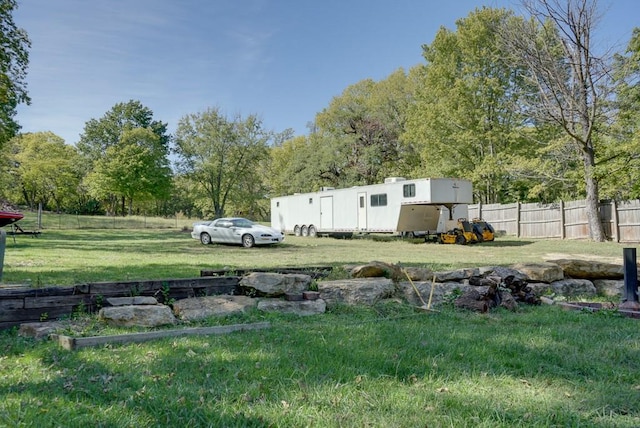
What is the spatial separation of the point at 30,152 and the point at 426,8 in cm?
4662

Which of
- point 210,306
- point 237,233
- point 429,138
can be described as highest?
point 429,138

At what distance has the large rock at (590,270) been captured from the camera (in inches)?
261

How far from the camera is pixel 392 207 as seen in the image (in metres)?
20.6

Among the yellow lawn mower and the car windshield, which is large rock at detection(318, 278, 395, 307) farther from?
the yellow lawn mower

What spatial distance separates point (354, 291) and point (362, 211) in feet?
55.4

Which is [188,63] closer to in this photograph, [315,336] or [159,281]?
[159,281]

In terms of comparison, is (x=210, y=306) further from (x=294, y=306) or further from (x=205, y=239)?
(x=205, y=239)

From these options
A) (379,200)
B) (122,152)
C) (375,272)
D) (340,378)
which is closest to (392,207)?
(379,200)

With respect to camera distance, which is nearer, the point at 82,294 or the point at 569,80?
the point at 82,294

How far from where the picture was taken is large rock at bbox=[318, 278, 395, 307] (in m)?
5.45

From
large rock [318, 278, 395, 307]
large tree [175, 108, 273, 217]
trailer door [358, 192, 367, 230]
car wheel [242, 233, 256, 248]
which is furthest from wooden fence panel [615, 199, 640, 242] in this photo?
large tree [175, 108, 273, 217]

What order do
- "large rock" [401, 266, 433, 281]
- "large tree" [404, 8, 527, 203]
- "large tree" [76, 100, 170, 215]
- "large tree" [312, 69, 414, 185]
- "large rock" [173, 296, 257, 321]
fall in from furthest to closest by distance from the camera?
"large tree" [76, 100, 170, 215]
"large tree" [312, 69, 414, 185]
"large tree" [404, 8, 527, 203]
"large rock" [401, 266, 433, 281]
"large rock" [173, 296, 257, 321]

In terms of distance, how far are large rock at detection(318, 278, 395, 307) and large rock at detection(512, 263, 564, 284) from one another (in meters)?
2.16

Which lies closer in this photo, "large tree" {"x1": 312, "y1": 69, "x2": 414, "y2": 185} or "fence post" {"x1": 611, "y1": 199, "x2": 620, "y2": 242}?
"fence post" {"x1": 611, "y1": 199, "x2": 620, "y2": 242}
